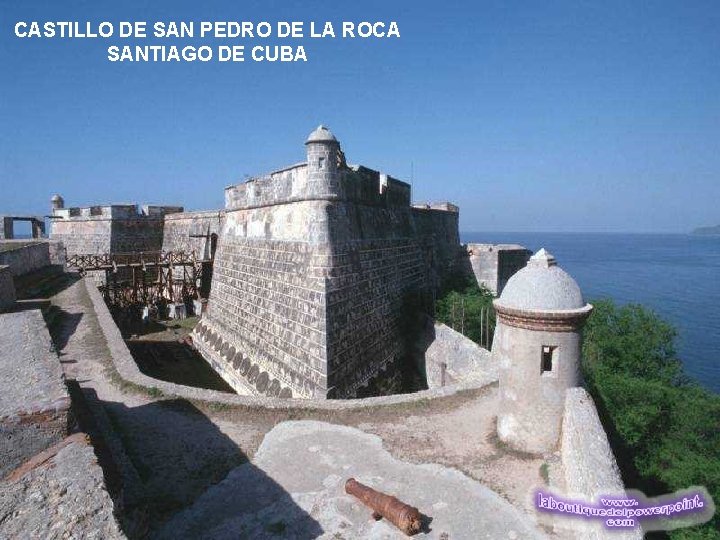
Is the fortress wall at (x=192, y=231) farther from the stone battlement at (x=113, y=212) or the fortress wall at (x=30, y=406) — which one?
the fortress wall at (x=30, y=406)

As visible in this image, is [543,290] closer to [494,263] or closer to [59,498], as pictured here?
[59,498]

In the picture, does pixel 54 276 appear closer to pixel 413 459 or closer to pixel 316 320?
pixel 316 320

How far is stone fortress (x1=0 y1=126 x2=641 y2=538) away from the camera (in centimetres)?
551

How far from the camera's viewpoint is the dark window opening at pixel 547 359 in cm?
569

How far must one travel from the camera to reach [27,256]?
661 inches

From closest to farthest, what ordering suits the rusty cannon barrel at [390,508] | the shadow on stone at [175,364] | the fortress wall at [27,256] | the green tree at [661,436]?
1. the rusty cannon barrel at [390,508]
2. the green tree at [661,436]
3. the shadow on stone at [175,364]
4. the fortress wall at [27,256]

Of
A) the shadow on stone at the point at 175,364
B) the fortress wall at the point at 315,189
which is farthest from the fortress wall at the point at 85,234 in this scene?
the fortress wall at the point at 315,189

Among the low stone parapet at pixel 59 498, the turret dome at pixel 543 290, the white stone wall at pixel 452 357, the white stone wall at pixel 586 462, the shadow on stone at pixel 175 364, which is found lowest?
the shadow on stone at pixel 175 364

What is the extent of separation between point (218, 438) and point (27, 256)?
14880 mm

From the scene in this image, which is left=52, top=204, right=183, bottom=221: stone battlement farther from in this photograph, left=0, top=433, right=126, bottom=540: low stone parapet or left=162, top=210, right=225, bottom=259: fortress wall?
left=0, top=433, right=126, bottom=540: low stone parapet

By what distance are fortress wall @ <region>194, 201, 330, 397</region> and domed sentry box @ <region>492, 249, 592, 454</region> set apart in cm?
467

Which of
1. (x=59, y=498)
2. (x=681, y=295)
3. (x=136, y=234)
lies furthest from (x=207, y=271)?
(x=681, y=295)

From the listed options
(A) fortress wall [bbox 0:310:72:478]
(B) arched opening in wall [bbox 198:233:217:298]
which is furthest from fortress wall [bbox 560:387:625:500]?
(B) arched opening in wall [bbox 198:233:217:298]

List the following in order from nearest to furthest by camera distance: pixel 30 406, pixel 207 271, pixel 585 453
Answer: pixel 30 406
pixel 585 453
pixel 207 271
